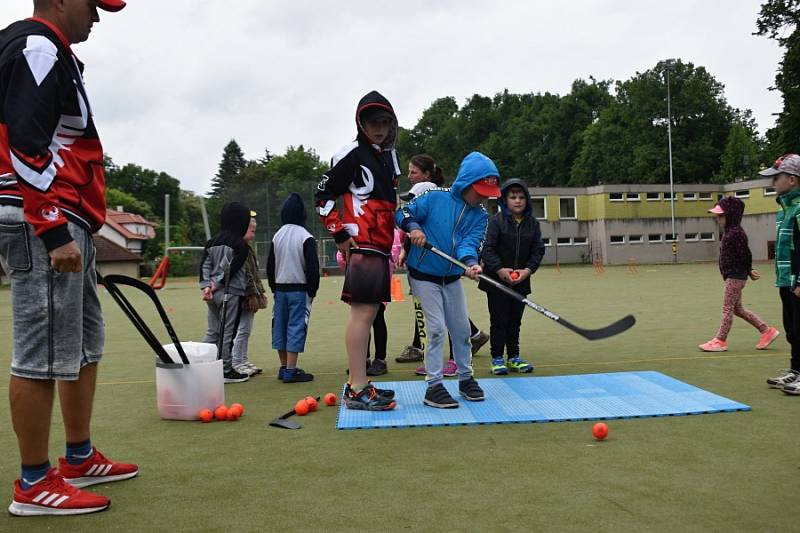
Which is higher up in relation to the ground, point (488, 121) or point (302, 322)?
point (488, 121)

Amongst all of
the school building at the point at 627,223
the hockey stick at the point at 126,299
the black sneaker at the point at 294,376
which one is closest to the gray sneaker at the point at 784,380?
the black sneaker at the point at 294,376

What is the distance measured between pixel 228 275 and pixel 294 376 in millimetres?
1161

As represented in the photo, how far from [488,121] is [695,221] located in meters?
38.7

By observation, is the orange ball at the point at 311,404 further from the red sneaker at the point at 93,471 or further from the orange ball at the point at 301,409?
the red sneaker at the point at 93,471

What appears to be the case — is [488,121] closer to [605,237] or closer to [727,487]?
[605,237]

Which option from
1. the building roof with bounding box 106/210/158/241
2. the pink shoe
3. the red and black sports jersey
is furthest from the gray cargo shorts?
the building roof with bounding box 106/210/158/241

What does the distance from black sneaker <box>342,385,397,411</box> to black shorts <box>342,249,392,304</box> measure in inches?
26.0

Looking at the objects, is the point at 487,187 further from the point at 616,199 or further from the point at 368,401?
the point at 616,199

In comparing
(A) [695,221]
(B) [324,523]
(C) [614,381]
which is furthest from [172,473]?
(A) [695,221]

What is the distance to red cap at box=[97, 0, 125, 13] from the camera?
11.1ft

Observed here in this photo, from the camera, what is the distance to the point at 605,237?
56.5 meters

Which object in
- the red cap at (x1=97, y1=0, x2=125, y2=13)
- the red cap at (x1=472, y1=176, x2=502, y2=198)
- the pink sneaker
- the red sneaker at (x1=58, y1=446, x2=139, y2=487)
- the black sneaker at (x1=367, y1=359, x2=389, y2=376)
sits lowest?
the pink sneaker

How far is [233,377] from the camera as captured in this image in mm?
6918

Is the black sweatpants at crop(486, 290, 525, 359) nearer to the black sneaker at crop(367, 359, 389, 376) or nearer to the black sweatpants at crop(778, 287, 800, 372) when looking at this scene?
the black sneaker at crop(367, 359, 389, 376)
